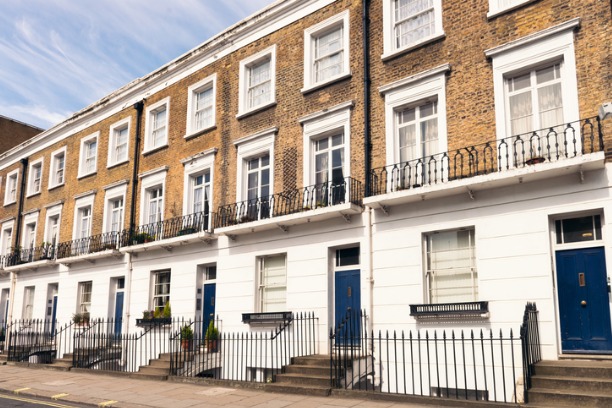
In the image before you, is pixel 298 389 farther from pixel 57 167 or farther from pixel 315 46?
pixel 57 167

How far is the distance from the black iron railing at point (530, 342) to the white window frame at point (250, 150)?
7714 mm

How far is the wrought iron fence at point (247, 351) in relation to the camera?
44.4ft

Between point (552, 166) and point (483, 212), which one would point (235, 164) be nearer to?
point (483, 212)

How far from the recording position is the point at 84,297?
21734 millimetres

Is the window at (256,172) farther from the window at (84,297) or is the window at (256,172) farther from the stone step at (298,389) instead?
the window at (84,297)

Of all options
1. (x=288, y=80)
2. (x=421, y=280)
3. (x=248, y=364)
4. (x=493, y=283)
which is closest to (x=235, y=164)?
(x=288, y=80)

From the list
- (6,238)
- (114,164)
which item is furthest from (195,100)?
(6,238)

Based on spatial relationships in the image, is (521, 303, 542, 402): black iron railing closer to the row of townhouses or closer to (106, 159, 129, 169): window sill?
the row of townhouses

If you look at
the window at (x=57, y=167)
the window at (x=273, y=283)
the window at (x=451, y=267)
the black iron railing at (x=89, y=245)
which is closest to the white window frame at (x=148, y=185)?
the black iron railing at (x=89, y=245)

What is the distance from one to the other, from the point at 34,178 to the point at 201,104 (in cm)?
1254

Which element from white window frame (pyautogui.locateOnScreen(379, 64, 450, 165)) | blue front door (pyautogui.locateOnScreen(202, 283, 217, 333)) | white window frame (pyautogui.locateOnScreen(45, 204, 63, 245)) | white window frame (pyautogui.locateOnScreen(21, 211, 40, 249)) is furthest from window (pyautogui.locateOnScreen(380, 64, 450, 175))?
white window frame (pyautogui.locateOnScreen(21, 211, 40, 249))

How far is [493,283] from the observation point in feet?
35.5

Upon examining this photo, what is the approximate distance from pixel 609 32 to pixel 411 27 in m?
4.51

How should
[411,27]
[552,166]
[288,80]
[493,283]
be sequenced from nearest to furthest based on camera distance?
[552,166] < [493,283] < [411,27] < [288,80]
